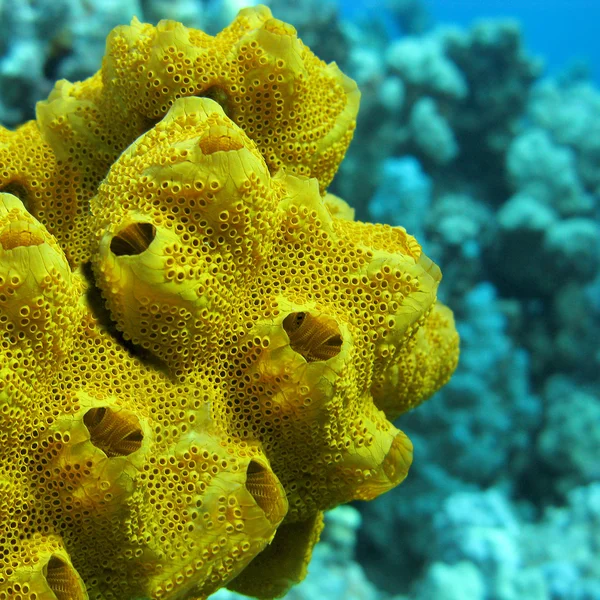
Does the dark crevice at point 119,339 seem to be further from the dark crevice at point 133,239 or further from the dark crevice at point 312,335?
the dark crevice at point 312,335

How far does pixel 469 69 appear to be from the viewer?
29.7 ft

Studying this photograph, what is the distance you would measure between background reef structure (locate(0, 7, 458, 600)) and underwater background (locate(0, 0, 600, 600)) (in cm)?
309

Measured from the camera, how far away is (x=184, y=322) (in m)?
1.51

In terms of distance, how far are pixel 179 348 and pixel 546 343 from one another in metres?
6.71

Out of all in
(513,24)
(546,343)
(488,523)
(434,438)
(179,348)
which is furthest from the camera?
(513,24)

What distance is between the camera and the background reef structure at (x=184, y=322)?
1398mm

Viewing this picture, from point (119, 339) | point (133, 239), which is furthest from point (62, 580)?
point (133, 239)

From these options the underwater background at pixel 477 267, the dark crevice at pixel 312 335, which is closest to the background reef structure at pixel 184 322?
the dark crevice at pixel 312 335

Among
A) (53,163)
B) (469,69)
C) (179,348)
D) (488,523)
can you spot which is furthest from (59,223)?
(469,69)

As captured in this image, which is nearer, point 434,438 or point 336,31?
point 434,438

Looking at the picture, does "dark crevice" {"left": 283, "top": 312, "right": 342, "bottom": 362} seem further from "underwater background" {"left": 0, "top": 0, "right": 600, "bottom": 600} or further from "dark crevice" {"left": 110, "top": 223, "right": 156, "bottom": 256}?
"underwater background" {"left": 0, "top": 0, "right": 600, "bottom": 600}

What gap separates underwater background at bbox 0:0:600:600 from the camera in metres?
5.09

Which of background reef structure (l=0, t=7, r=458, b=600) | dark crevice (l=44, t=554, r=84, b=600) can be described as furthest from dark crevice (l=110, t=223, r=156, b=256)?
dark crevice (l=44, t=554, r=84, b=600)

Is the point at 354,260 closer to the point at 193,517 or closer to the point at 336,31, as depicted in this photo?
the point at 193,517
